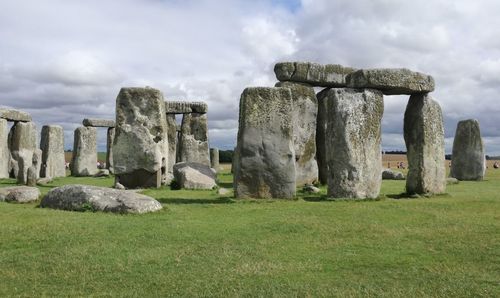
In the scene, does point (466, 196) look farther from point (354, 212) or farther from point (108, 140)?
point (108, 140)

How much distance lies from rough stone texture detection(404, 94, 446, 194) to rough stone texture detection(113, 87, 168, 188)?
8322 mm

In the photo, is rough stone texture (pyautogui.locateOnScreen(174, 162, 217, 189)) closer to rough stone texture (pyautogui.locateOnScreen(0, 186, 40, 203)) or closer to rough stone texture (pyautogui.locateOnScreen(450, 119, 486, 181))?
rough stone texture (pyautogui.locateOnScreen(0, 186, 40, 203))

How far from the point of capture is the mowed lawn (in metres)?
6.20

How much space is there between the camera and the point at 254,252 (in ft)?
25.3

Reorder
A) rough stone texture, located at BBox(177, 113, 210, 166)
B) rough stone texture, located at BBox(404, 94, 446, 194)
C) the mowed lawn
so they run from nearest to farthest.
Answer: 1. the mowed lawn
2. rough stone texture, located at BBox(404, 94, 446, 194)
3. rough stone texture, located at BBox(177, 113, 210, 166)

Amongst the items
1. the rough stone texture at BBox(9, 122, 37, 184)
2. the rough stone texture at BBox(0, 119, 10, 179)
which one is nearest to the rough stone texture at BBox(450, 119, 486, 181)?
the rough stone texture at BBox(9, 122, 37, 184)

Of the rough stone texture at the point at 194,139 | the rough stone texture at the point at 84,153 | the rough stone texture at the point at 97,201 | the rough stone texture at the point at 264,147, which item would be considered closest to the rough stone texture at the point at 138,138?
the rough stone texture at the point at 264,147

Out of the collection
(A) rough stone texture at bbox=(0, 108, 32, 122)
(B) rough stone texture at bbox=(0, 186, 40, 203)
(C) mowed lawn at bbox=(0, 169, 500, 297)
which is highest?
(A) rough stone texture at bbox=(0, 108, 32, 122)

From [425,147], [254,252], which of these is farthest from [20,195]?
A: [425,147]

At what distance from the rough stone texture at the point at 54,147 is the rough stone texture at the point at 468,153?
755 inches

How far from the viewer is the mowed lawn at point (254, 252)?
20.3ft

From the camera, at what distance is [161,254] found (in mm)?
7570

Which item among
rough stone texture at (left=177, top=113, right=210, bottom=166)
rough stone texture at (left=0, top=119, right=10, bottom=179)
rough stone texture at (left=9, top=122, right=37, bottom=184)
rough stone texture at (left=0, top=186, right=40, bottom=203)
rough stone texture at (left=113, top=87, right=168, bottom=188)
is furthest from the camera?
rough stone texture at (left=177, top=113, right=210, bottom=166)

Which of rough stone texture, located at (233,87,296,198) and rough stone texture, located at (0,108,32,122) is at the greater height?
rough stone texture, located at (0,108,32,122)
